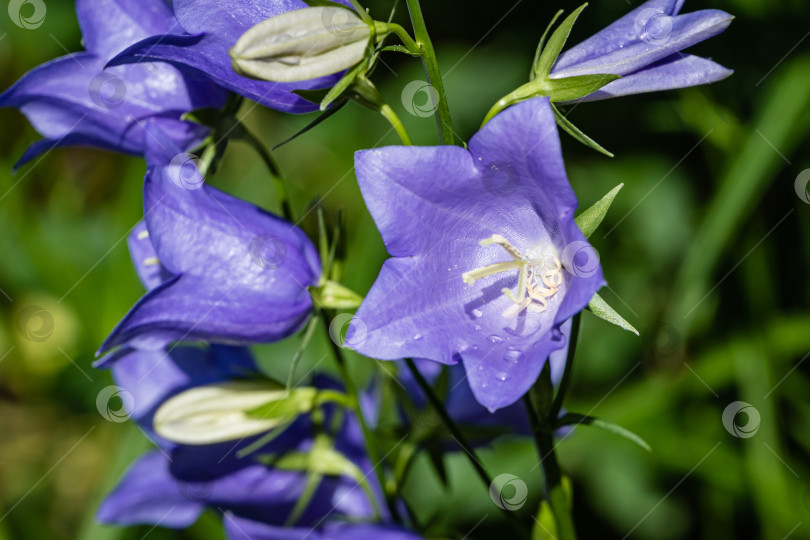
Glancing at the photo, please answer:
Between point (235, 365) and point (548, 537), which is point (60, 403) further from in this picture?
point (548, 537)

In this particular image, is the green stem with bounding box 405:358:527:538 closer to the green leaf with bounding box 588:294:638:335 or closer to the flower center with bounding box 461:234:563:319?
the flower center with bounding box 461:234:563:319

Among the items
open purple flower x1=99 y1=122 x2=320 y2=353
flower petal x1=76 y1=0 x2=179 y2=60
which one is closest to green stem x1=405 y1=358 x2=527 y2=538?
open purple flower x1=99 y1=122 x2=320 y2=353

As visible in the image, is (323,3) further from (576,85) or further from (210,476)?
(210,476)

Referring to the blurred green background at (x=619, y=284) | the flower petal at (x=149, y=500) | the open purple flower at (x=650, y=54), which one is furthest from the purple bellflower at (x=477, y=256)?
the blurred green background at (x=619, y=284)

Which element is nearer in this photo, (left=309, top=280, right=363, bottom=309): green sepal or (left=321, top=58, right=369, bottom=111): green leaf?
(left=321, top=58, right=369, bottom=111): green leaf

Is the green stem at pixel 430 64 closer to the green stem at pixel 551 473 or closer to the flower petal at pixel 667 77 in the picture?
the flower petal at pixel 667 77

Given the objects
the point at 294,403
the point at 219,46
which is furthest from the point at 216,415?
the point at 219,46
